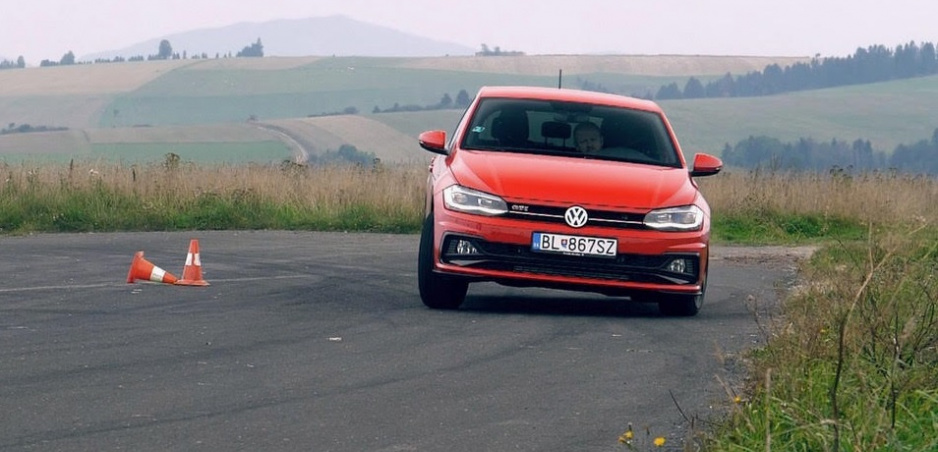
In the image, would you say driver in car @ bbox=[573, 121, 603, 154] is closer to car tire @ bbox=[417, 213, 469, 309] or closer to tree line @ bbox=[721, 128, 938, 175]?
car tire @ bbox=[417, 213, 469, 309]

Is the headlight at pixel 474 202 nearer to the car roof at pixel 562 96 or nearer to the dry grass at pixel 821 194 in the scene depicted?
the car roof at pixel 562 96

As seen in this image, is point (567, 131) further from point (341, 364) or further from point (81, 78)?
point (81, 78)

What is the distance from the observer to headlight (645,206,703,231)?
35.9ft

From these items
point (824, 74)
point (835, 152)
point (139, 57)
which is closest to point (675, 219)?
point (835, 152)

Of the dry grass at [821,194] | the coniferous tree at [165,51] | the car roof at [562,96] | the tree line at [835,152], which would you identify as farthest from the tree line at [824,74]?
the car roof at [562,96]

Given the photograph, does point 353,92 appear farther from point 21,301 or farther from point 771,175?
point 21,301

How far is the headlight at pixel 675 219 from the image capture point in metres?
10.9

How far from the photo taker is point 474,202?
10.9m

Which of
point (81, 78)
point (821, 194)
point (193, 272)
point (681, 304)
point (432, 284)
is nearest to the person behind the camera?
point (432, 284)

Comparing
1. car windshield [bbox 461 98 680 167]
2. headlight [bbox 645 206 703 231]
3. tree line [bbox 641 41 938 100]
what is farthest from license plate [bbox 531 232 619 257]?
tree line [bbox 641 41 938 100]

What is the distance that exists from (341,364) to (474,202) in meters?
2.53

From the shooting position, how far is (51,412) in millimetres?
6992

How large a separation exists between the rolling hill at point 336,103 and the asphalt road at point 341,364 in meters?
43.4

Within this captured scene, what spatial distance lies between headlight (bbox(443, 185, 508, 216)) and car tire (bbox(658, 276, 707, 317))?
1435 mm
